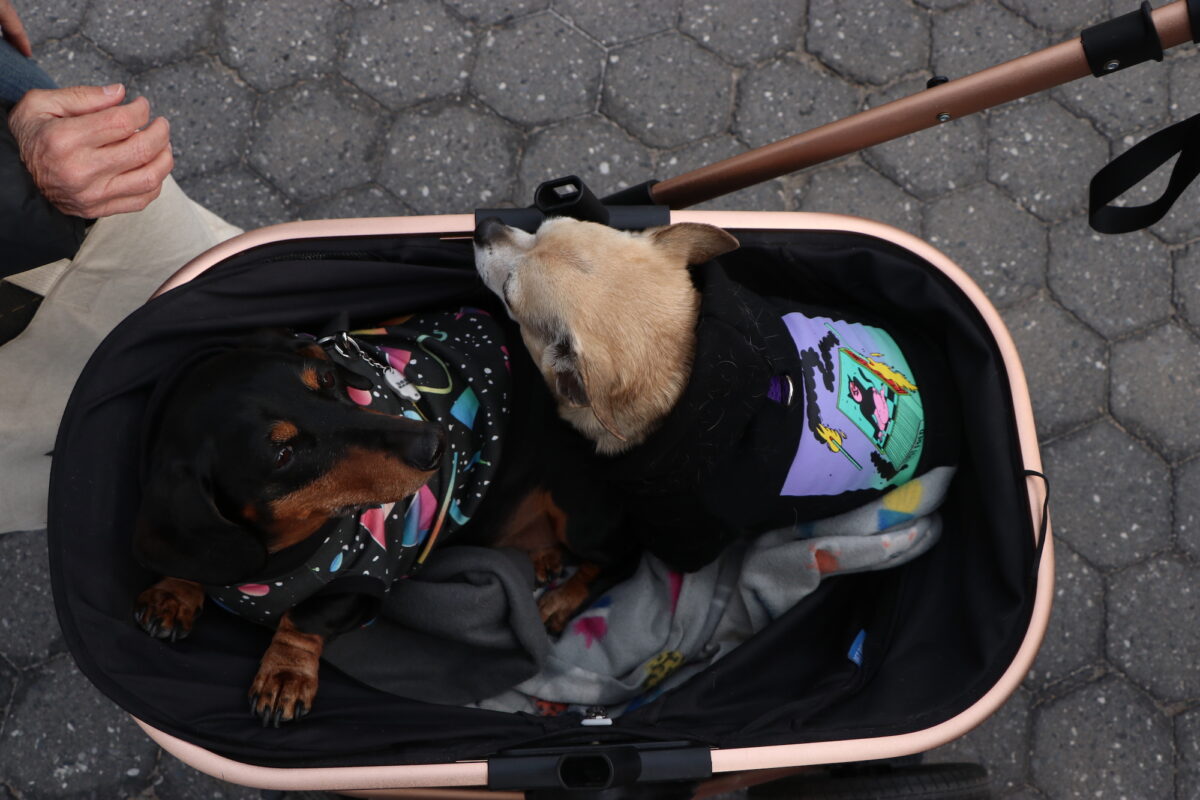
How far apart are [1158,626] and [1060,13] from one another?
241 centimetres

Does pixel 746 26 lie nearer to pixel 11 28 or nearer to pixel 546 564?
pixel 546 564

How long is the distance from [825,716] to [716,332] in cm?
104

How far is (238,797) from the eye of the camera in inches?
127

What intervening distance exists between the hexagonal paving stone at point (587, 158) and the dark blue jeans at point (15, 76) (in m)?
1.73

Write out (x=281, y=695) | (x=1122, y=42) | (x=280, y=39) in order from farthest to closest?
(x=280, y=39) < (x=281, y=695) < (x=1122, y=42)

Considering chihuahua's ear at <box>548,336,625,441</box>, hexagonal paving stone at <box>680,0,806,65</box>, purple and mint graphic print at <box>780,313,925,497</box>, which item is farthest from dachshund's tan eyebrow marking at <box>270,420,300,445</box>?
hexagonal paving stone at <box>680,0,806,65</box>

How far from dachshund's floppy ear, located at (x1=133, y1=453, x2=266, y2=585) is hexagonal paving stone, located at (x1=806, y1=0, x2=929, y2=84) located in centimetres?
293

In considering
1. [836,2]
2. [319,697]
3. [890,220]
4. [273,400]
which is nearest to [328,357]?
[273,400]

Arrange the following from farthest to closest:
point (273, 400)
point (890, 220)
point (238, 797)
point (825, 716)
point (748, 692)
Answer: point (890, 220)
point (238, 797)
point (748, 692)
point (825, 716)
point (273, 400)

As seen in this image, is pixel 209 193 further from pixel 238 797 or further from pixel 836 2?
pixel 836 2

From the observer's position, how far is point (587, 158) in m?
3.71

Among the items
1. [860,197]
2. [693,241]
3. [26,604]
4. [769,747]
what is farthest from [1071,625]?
[26,604]

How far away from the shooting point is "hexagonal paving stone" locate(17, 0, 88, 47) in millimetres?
3787

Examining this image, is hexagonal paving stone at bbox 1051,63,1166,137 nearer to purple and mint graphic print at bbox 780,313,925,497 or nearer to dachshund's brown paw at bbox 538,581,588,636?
purple and mint graphic print at bbox 780,313,925,497
